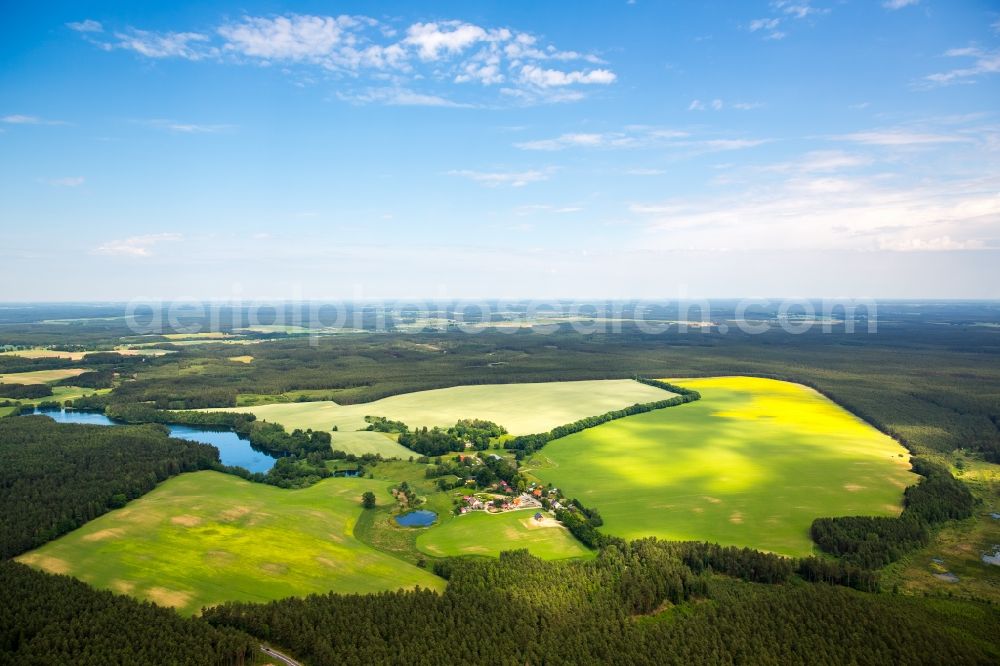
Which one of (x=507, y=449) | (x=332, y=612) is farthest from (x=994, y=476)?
(x=332, y=612)

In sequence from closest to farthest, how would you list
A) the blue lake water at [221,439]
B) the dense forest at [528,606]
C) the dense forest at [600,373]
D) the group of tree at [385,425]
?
the dense forest at [528,606]
the blue lake water at [221,439]
the group of tree at [385,425]
the dense forest at [600,373]

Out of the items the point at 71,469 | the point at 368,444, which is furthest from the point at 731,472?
the point at 71,469

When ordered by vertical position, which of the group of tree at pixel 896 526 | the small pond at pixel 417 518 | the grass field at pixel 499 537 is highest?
the group of tree at pixel 896 526

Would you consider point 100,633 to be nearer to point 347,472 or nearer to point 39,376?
point 347,472

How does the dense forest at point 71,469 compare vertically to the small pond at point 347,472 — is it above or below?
above

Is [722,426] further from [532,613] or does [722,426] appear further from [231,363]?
[231,363]

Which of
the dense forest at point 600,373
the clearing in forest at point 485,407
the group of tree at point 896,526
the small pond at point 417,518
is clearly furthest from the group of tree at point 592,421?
the group of tree at point 896,526

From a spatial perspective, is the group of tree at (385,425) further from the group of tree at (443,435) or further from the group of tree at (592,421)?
the group of tree at (592,421)

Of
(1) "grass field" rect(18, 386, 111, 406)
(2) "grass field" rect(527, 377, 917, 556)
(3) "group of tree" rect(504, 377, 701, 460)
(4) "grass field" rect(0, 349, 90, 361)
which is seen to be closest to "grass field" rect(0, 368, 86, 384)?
(1) "grass field" rect(18, 386, 111, 406)
